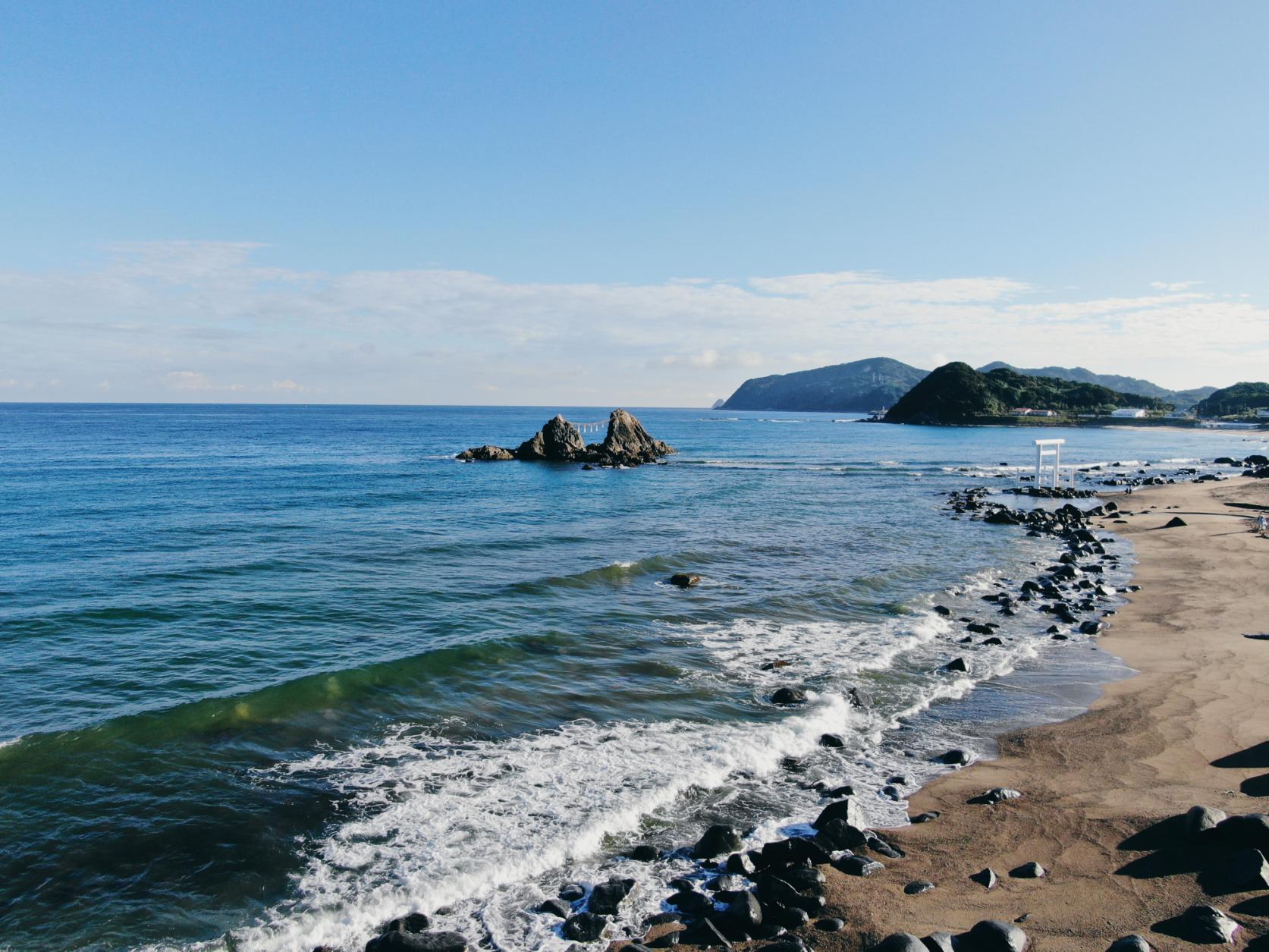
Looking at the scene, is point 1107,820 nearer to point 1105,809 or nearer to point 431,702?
point 1105,809

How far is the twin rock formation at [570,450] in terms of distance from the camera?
77.4 m

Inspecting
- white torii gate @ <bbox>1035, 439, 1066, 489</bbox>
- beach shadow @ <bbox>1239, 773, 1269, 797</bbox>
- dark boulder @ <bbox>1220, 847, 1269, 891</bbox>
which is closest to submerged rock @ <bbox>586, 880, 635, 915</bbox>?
dark boulder @ <bbox>1220, 847, 1269, 891</bbox>

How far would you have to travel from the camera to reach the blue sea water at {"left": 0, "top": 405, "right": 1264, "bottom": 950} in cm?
884

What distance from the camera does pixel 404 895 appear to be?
8.43 metres

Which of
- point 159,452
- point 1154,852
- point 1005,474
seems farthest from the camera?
point 159,452

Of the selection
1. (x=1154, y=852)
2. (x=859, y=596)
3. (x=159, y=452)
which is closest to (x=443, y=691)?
(x=1154, y=852)

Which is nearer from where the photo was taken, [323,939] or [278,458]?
[323,939]

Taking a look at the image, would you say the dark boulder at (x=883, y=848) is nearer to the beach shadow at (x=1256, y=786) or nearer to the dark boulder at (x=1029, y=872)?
the dark boulder at (x=1029, y=872)

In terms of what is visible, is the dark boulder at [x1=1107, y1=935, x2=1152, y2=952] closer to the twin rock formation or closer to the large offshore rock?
the twin rock formation

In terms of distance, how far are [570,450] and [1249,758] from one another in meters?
70.5

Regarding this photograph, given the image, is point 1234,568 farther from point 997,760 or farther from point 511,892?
point 511,892

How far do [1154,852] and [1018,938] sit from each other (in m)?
2.96

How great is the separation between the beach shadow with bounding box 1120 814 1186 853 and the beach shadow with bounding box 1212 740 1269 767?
2.70 metres

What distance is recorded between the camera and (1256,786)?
32.0 ft
